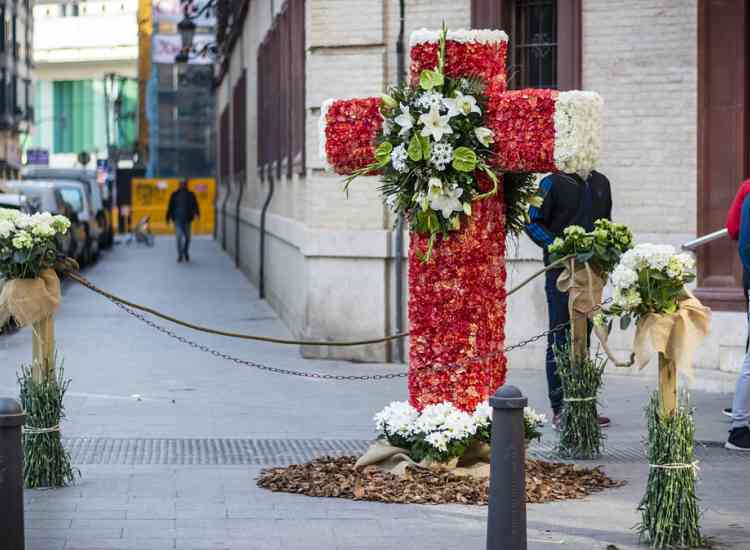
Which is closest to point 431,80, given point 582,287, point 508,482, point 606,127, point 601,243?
point 601,243

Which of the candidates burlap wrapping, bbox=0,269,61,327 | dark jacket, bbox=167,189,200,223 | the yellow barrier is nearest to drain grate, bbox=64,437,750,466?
burlap wrapping, bbox=0,269,61,327

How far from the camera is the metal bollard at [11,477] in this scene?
6.12m

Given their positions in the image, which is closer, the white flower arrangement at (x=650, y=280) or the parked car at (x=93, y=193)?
the white flower arrangement at (x=650, y=280)

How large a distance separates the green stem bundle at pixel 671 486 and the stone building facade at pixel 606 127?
6.41m

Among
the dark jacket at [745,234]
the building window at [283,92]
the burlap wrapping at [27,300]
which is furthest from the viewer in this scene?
the building window at [283,92]

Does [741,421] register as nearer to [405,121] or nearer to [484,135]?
[484,135]

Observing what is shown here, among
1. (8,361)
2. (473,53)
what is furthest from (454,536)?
(8,361)

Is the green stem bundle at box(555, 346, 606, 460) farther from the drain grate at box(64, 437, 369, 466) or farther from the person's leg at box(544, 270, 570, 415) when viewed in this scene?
the drain grate at box(64, 437, 369, 466)

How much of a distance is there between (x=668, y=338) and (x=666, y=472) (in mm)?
630

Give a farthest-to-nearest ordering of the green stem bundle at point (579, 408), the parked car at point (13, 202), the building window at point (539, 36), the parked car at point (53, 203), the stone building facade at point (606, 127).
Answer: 1. the parked car at point (53, 203)
2. the parked car at point (13, 202)
3. the building window at point (539, 36)
4. the stone building facade at point (606, 127)
5. the green stem bundle at point (579, 408)

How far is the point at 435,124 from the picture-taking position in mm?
8922

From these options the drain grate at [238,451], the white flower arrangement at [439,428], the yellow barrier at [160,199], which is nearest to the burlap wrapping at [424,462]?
the white flower arrangement at [439,428]

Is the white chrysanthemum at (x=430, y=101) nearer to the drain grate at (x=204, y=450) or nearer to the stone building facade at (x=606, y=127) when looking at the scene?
the drain grate at (x=204, y=450)

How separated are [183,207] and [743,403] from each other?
89.0 feet
